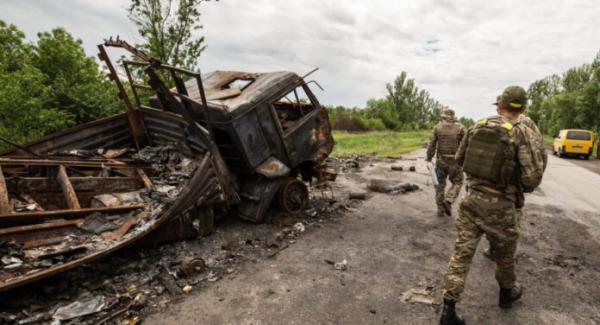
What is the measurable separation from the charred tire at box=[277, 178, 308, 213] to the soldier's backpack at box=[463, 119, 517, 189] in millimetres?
2859

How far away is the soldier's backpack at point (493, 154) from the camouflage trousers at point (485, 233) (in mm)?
182

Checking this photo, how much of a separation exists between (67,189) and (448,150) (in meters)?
5.36

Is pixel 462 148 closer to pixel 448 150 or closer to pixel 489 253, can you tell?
pixel 489 253

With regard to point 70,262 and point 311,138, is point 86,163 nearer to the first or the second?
point 70,262

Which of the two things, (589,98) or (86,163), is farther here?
Answer: (589,98)

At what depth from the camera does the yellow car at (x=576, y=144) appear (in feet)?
49.8

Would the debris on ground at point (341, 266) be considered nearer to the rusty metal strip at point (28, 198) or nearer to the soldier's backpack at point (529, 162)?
the soldier's backpack at point (529, 162)

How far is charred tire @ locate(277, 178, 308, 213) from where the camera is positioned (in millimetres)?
4949

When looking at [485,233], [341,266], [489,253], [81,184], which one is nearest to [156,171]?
[81,184]

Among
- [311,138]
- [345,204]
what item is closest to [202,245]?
[311,138]

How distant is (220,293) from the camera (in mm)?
3031

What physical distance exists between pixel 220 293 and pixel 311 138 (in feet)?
9.70

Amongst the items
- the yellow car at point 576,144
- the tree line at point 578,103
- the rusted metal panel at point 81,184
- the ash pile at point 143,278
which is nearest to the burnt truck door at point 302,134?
the ash pile at point 143,278

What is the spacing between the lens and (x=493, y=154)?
254 centimetres
